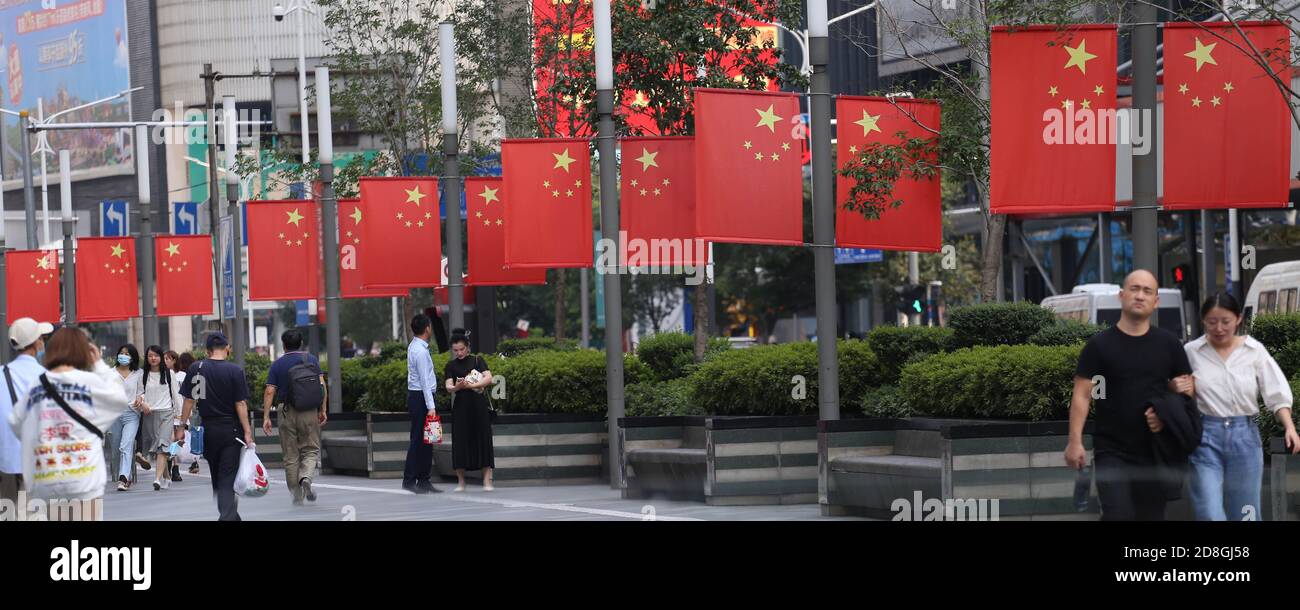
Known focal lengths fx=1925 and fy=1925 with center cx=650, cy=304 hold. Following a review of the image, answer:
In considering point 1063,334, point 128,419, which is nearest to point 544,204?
point 1063,334

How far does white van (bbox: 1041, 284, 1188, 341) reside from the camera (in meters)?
39.0

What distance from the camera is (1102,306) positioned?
39281mm

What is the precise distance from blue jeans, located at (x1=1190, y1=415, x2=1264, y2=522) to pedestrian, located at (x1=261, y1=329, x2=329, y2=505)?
10803 millimetres

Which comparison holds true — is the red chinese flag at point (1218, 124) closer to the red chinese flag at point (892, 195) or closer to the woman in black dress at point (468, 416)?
the red chinese flag at point (892, 195)

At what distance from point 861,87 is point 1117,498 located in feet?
213

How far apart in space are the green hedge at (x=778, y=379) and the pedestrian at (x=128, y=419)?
847cm

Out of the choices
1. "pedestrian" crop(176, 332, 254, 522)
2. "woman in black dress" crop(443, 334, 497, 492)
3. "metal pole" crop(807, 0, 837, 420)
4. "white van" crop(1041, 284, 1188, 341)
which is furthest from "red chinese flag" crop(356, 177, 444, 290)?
"white van" crop(1041, 284, 1188, 341)

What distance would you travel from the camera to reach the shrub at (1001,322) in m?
16.5

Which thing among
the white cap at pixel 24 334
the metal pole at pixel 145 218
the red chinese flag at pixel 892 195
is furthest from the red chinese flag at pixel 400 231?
the white cap at pixel 24 334

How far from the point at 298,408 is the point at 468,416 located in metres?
1.81

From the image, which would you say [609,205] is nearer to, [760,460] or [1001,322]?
[760,460]
